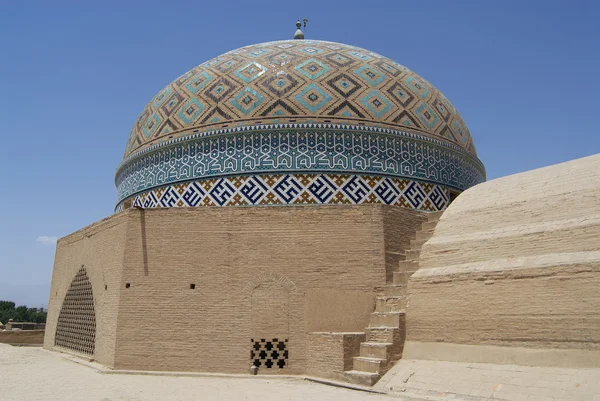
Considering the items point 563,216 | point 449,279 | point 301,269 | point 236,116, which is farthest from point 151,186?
point 563,216

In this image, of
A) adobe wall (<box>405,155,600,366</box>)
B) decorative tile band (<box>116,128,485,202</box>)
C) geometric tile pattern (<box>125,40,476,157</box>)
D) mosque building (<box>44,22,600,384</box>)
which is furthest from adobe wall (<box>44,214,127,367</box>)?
adobe wall (<box>405,155,600,366</box>)

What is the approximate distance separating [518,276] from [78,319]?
624cm

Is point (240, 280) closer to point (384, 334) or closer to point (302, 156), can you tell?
point (384, 334)

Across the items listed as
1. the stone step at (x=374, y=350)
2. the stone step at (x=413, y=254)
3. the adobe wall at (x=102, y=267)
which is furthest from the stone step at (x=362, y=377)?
the adobe wall at (x=102, y=267)

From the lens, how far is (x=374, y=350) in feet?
19.1

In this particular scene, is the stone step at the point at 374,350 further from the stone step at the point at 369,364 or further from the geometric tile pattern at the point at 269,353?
the geometric tile pattern at the point at 269,353

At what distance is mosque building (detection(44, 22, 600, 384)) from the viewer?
17.7 feet

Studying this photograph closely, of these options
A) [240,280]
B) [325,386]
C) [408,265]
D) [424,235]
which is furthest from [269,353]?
[424,235]

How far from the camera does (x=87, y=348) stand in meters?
8.03

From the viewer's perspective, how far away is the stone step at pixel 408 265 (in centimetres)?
646

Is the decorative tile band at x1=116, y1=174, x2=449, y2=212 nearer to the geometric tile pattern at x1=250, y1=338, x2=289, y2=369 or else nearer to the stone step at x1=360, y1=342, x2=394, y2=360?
the geometric tile pattern at x1=250, y1=338, x2=289, y2=369

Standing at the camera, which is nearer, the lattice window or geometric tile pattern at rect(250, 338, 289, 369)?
geometric tile pattern at rect(250, 338, 289, 369)

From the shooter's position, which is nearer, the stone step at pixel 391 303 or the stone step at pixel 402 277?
the stone step at pixel 391 303

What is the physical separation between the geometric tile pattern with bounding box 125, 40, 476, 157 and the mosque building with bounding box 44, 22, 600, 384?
0.03 m
